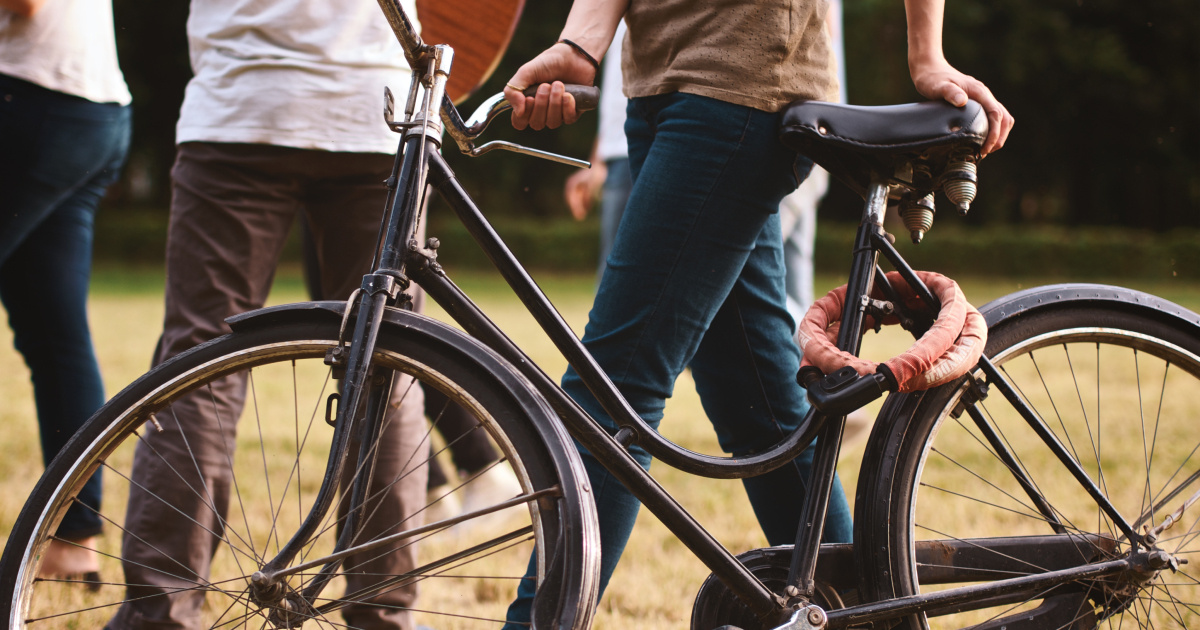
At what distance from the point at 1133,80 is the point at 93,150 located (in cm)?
3005

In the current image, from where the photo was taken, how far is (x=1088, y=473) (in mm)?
2512

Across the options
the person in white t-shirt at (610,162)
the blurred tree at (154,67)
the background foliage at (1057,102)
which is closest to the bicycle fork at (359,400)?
the person in white t-shirt at (610,162)

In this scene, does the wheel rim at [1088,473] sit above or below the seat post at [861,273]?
below

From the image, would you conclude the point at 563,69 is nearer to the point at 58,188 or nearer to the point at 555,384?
the point at 555,384

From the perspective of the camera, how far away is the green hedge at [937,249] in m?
21.3

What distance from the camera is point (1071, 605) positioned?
5.70 ft

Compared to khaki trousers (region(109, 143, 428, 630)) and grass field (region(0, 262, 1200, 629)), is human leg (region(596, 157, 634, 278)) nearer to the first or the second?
grass field (region(0, 262, 1200, 629))

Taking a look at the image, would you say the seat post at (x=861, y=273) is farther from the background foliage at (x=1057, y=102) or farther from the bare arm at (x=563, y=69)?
the background foliage at (x=1057, y=102)

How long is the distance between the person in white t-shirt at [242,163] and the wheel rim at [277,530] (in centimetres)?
7

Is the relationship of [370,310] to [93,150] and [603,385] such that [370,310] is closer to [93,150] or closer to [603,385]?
[603,385]

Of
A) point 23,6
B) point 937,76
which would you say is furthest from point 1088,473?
point 23,6

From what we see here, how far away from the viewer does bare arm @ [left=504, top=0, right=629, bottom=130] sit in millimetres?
1562

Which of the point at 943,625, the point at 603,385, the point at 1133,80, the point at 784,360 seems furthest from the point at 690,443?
the point at 1133,80

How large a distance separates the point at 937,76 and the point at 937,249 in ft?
70.6
